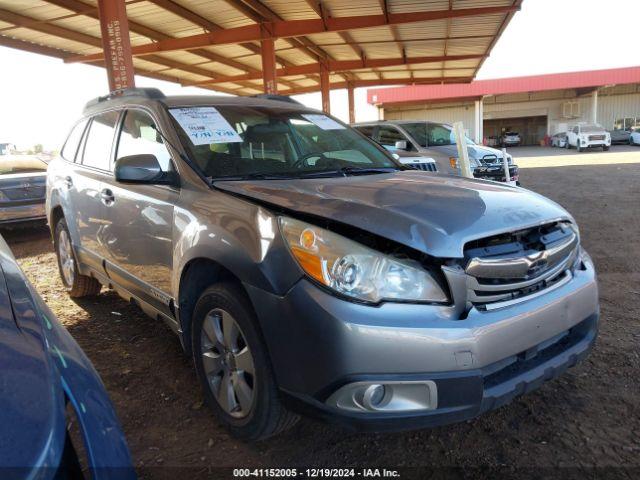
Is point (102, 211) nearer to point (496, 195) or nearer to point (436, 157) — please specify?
point (496, 195)

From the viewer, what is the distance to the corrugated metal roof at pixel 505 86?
3344cm

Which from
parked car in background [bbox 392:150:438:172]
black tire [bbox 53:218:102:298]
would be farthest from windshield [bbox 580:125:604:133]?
black tire [bbox 53:218:102:298]

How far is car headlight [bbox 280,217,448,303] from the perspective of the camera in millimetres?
1810

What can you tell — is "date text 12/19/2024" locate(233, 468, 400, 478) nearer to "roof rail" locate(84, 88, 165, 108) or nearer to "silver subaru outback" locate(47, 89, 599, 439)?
"silver subaru outback" locate(47, 89, 599, 439)

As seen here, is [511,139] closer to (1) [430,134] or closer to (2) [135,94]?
(1) [430,134]

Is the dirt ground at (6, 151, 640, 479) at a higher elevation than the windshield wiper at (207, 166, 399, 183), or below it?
below

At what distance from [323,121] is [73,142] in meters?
2.31

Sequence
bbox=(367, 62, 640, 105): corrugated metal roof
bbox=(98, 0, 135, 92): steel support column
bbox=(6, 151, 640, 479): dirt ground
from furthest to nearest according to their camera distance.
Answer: bbox=(367, 62, 640, 105): corrugated metal roof < bbox=(98, 0, 135, 92): steel support column < bbox=(6, 151, 640, 479): dirt ground

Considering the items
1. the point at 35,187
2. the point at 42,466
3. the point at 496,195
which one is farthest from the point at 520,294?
the point at 35,187

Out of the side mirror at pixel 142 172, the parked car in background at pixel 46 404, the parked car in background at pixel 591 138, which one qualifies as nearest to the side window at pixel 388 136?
the side mirror at pixel 142 172

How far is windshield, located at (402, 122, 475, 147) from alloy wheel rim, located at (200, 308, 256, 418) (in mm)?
8288

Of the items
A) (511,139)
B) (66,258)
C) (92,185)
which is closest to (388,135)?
(66,258)

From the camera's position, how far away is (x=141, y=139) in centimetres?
312

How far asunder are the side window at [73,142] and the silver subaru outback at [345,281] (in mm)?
1530
